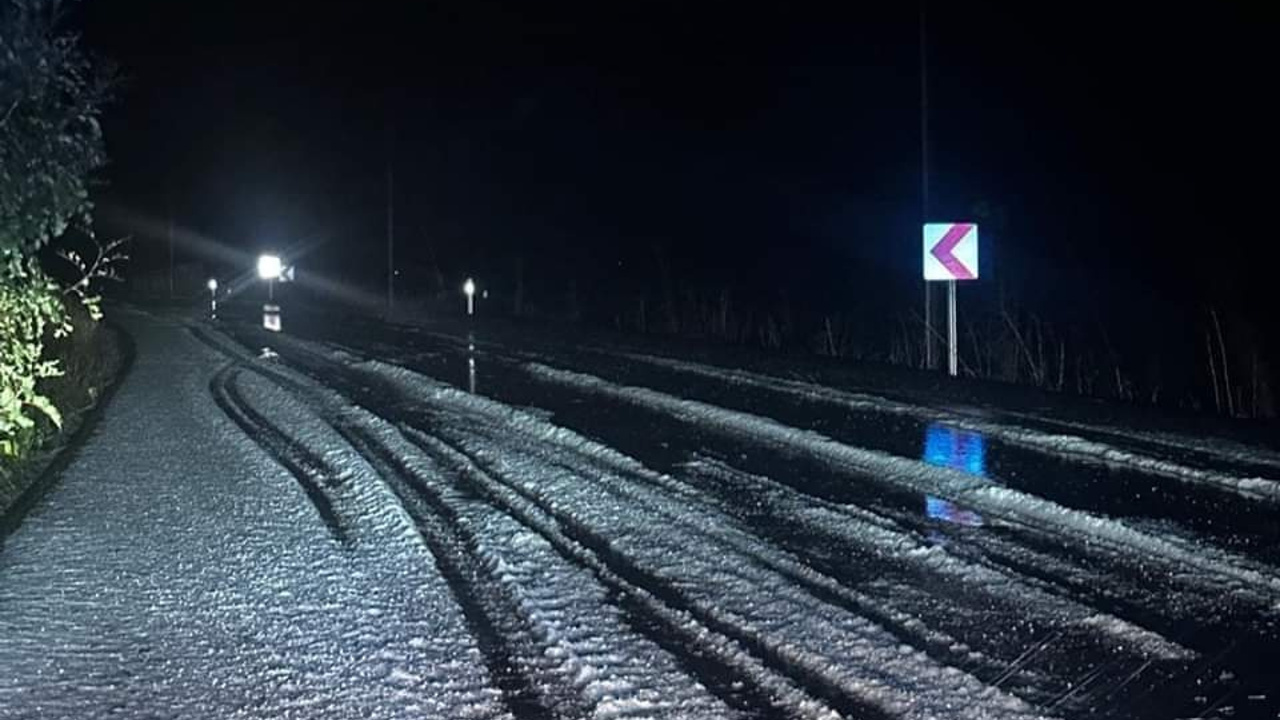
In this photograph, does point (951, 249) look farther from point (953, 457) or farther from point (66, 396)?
point (66, 396)

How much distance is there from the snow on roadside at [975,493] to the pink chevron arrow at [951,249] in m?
4.37

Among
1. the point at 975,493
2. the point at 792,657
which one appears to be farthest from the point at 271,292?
the point at 792,657

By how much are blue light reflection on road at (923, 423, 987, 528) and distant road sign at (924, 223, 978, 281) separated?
15.7ft

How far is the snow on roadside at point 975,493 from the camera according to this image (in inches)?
288

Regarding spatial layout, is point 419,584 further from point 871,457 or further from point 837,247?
point 837,247

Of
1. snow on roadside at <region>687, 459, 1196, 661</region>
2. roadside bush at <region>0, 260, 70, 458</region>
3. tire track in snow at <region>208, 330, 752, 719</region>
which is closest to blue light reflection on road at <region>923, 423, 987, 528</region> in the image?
snow on roadside at <region>687, 459, 1196, 661</region>

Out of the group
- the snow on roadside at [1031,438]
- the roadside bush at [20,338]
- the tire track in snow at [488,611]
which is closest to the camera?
the tire track in snow at [488,611]

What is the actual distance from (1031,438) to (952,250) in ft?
18.7

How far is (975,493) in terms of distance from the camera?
9312mm

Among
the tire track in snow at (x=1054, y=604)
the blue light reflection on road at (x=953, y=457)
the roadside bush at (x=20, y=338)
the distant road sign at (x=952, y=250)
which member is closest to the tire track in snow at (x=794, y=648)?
the tire track in snow at (x=1054, y=604)

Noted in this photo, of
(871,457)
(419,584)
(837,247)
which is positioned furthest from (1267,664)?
Result: (837,247)

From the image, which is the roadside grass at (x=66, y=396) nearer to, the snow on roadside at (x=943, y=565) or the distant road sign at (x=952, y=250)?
the snow on roadside at (x=943, y=565)

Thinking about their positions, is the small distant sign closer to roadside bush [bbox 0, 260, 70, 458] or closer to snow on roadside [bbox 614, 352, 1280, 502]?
snow on roadside [bbox 614, 352, 1280, 502]

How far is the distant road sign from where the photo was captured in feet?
55.2
